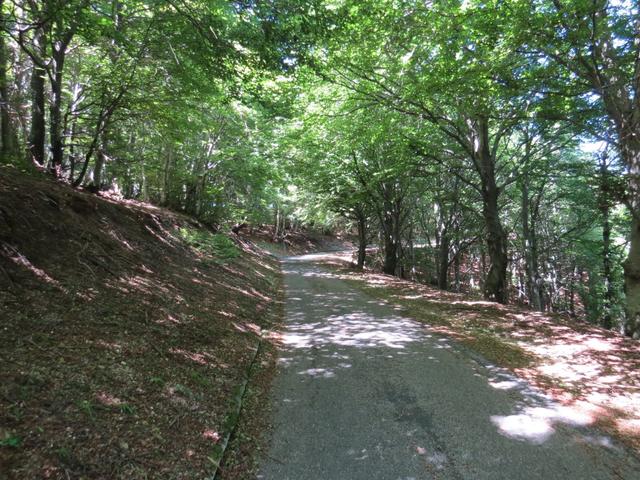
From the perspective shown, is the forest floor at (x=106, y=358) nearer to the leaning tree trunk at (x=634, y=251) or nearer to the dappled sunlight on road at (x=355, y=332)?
the dappled sunlight on road at (x=355, y=332)

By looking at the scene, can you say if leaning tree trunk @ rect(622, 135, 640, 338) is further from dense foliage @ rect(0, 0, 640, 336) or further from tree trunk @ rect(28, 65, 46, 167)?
tree trunk @ rect(28, 65, 46, 167)

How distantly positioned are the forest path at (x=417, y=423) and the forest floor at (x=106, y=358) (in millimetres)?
482

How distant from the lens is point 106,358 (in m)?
3.44

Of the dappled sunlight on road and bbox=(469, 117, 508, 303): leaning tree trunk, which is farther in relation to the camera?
bbox=(469, 117, 508, 303): leaning tree trunk

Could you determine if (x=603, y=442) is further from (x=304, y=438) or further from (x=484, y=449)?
(x=304, y=438)

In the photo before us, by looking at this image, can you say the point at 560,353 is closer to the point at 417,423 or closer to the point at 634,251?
the point at 634,251

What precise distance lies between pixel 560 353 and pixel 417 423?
386cm

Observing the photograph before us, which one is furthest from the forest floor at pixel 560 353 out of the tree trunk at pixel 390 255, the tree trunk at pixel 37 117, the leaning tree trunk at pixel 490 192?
the tree trunk at pixel 37 117

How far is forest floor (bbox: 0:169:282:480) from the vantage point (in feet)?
8.08

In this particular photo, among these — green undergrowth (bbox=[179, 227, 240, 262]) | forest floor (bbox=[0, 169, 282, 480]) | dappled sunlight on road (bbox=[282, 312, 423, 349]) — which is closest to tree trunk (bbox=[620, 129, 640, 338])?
dappled sunlight on road (bbox=[282, 312, 423, 349])

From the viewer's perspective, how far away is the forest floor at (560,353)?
13.6 feet

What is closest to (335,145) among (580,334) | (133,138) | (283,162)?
(283,162)

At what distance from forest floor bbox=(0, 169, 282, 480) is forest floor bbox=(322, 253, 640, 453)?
3.92 m

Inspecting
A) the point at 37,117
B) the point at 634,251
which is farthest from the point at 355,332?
the point at 37,117
